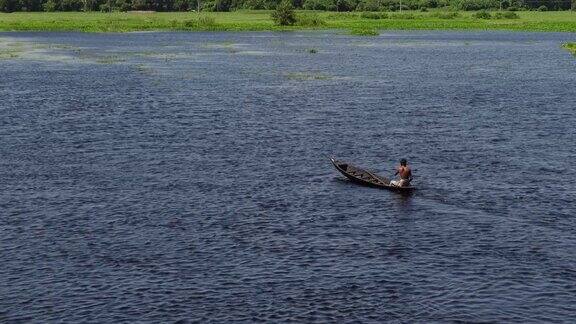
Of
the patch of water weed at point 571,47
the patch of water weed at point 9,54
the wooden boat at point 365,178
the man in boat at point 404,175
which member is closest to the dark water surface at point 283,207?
the wooden boat at point 365,178

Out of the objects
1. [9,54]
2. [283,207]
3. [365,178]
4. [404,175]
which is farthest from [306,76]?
[283,207]

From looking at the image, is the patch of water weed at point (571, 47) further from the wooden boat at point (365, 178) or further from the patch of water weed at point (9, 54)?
the wooden boat at point (365, 178)

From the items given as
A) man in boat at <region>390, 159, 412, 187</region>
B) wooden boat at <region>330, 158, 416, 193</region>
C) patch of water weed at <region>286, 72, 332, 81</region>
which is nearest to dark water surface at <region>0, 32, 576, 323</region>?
wooden boat at <region>330, 158, 416, 193</region>

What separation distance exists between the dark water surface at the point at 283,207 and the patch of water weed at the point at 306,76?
16.6m

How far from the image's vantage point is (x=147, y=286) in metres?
46.5

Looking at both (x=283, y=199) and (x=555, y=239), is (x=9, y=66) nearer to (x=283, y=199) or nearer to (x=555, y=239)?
(x=283, y=199)

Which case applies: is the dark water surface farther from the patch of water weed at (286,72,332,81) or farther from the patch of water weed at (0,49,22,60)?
the patch of water weed at (0,49,22,60)

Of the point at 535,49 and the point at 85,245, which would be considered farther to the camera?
the point at 535,49

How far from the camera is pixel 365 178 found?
67375mm

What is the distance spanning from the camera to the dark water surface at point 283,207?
45.0 meters

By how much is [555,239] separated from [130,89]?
8644 cm

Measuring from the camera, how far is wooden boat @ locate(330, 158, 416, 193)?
2562 inches

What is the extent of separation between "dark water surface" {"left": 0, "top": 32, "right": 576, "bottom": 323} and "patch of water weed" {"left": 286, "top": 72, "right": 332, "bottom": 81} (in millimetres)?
16595

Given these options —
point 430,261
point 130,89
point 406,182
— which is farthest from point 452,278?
point 130,89
